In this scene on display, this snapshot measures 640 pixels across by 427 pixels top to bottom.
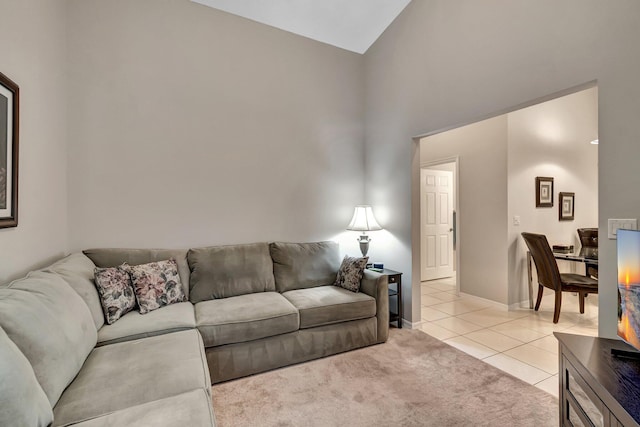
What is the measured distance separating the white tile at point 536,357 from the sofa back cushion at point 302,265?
1.75m

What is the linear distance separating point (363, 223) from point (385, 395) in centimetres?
184

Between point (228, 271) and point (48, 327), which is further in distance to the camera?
point (228, 271)

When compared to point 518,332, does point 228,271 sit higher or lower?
higher

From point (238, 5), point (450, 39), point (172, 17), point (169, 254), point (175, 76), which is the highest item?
point (238, 5)

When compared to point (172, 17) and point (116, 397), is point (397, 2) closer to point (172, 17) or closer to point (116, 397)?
point (172, 17)

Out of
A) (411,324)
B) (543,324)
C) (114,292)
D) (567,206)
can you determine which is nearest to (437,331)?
(411,324)

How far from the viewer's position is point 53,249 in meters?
2.34

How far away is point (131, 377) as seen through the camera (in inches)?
58.6

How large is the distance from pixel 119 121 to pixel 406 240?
3024mm

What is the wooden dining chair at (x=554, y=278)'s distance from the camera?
323 cm

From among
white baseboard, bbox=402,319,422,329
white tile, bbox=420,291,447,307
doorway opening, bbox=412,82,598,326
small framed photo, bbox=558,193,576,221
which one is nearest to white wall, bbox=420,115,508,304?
doorway opening, bbox=412,82,598,326

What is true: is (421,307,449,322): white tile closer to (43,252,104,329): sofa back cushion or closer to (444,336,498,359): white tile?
(444,336,498,359): white tile

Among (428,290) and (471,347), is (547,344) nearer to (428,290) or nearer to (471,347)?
(471,347)

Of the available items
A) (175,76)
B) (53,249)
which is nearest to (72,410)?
(53,249)
